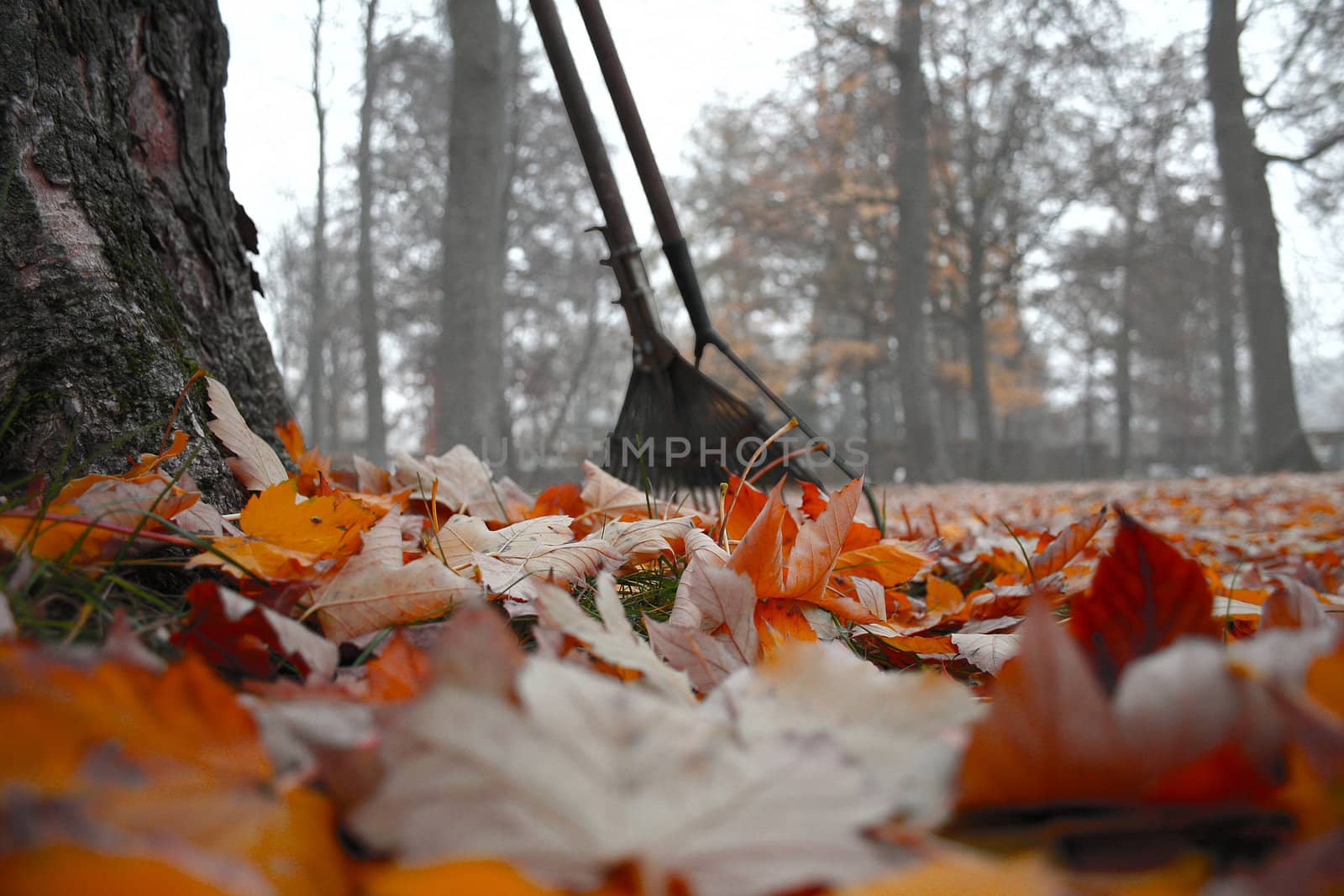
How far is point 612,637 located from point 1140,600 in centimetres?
39

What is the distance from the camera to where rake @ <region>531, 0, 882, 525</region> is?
1.58 metres

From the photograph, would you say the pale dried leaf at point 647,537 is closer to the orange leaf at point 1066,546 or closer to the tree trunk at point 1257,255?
the orange leaf at point 1066,546

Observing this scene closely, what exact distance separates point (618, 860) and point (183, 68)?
5.16ft

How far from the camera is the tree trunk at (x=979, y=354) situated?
14430 millimetres

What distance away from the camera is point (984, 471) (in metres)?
14.0

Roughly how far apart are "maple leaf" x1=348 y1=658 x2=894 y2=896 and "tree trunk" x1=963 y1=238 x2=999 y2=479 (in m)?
14.9

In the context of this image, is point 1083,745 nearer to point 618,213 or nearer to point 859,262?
point 618,213

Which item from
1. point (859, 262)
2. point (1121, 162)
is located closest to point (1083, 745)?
point (1121, 162)

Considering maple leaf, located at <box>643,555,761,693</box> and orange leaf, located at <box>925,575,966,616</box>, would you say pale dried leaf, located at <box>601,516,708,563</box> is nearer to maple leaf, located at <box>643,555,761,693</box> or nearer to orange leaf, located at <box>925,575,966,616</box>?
maple leaf, located at <box>643,555,761,693</box>

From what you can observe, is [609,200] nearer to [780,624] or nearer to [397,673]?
[780,624]

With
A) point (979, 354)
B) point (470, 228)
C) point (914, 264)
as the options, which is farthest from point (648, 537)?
point (979, 354)

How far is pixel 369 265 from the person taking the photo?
13133 millimetres

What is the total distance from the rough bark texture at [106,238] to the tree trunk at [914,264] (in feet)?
35.6

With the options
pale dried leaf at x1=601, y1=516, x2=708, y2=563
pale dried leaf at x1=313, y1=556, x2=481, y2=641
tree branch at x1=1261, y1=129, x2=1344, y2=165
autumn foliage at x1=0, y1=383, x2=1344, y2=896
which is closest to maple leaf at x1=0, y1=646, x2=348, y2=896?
autumn foliage at x1=0, y1=383, x2=1344, y2=896
